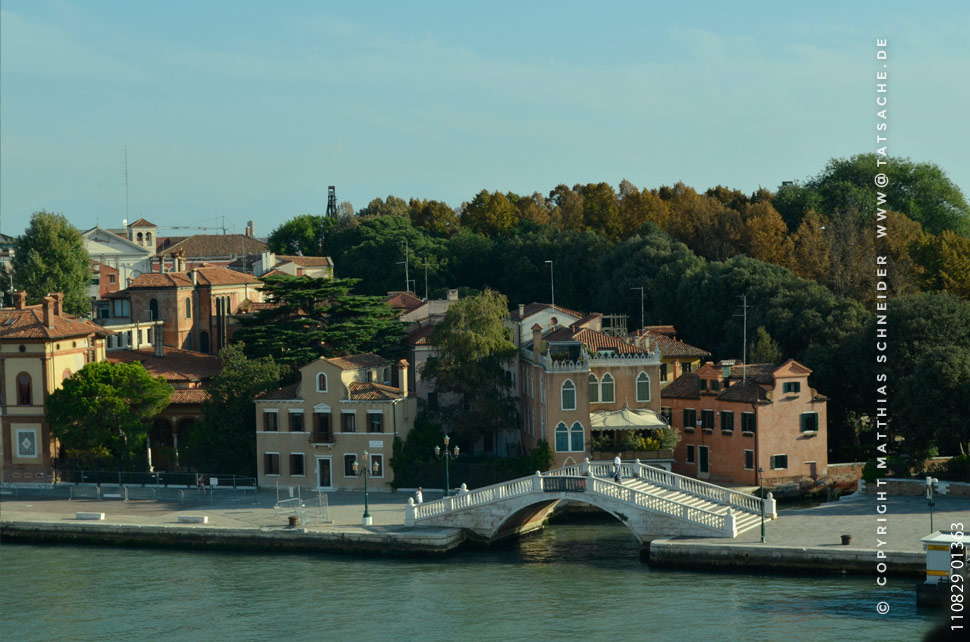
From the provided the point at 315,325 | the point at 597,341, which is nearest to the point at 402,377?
the point at 597,341

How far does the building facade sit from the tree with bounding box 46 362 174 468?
1994cm

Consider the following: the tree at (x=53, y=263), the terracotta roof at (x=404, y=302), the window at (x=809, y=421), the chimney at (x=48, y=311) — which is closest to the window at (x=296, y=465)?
the chimney at (x=48, y=311)

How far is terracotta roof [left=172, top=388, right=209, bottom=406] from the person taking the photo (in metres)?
47.5

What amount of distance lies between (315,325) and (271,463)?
8.71 m

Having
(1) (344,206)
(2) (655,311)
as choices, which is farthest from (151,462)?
(1) (344,206)

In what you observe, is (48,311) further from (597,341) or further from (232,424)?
(597,341)

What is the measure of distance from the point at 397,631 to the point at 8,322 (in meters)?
26.4

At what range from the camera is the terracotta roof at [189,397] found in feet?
156

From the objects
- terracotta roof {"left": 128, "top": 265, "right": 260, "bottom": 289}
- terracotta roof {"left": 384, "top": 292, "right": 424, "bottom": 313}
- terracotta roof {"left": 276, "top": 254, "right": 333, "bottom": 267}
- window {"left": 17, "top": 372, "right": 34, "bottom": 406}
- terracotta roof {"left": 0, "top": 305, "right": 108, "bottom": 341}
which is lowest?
window {"left": 17, "top": 372, "right": 34, "bottom": 406}

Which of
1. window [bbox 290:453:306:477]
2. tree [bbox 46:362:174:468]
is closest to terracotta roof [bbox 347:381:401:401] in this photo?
window [bbox 290:453:306:477]

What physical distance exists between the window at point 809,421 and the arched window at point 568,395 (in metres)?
7.76

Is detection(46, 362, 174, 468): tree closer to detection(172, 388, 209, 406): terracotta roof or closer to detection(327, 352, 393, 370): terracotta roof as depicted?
detection(172, 388, 209, 406): terracotta roof

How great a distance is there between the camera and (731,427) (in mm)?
41906

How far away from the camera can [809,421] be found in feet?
137
